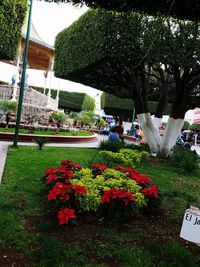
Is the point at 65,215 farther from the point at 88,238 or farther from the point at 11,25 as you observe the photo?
the point at 11,25

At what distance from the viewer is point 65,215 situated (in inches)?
164

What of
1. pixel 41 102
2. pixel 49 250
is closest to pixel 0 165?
pixel 49 250

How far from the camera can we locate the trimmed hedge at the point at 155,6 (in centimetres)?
464

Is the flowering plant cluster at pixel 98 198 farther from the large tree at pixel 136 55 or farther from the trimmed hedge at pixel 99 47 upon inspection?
the trimmed hedge at pixel 99 47

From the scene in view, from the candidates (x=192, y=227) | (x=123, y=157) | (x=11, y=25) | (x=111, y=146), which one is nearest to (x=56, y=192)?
(x=192, y=227)

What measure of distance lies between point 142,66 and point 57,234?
9.55 meters

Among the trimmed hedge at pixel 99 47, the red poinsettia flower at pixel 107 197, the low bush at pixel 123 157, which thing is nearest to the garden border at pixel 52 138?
the trimmed hedge at pixel 99 47

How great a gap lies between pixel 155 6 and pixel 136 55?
20.8ft

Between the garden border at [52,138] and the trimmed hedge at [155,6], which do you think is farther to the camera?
the garden border at [52,138]

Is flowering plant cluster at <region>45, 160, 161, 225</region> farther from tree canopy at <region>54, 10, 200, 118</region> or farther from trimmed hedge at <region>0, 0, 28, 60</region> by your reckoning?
trimmed hedge at <region>0, 0, 28, 60</region>

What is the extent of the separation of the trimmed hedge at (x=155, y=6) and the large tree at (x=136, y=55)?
4056mm

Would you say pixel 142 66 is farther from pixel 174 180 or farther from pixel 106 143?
pixel 174 180

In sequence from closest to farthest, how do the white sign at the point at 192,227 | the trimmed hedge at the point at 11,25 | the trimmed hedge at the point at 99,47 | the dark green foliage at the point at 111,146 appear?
the white sign at the point at 192,227 → the trimmed hedge at the point at 99,47 → the dark green foliage at the point at 111,146 → the trimmed hedge at the point at 11,25

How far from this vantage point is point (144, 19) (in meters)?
10.9
